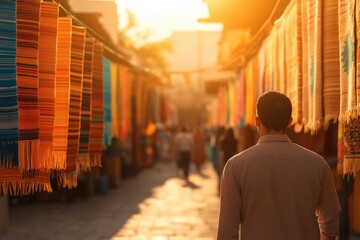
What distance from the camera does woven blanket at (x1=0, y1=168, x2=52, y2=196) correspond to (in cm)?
514

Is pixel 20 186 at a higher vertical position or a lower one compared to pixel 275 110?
lower

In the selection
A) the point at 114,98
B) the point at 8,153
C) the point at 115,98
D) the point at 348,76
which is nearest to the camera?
the point at 348,76

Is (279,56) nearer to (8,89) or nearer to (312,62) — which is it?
(312,62)

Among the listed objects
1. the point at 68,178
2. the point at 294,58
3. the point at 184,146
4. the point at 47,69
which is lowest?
the point at 184,146

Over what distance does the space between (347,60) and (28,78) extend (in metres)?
2.74

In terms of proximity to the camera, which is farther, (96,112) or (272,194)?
(96,112)

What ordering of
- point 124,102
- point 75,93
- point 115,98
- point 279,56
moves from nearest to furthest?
point 75,93 → point 279,56 → point 115,98 → point 124,102

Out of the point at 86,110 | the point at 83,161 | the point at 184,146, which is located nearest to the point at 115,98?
the point at 86,110

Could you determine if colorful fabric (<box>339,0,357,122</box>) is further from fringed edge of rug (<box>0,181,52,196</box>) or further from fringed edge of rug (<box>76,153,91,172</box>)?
fringed edge of rug (<box>76,153,91,172</box>)

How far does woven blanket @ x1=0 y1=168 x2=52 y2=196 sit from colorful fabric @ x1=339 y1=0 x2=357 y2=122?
2654 mm

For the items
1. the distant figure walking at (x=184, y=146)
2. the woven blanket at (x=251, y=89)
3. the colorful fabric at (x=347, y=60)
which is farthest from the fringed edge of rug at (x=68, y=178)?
the distant figure walking at (x=184, y=146)

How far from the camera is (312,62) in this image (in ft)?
18.8

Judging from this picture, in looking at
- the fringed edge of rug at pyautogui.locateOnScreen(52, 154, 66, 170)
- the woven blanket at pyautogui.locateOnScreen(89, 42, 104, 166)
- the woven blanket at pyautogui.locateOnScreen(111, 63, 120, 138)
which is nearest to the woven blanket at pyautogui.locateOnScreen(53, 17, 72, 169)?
the fringed edge of rug at pyautogui.locateOnScreen(52, 154, 66, 170)

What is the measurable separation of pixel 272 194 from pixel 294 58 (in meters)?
3.42
